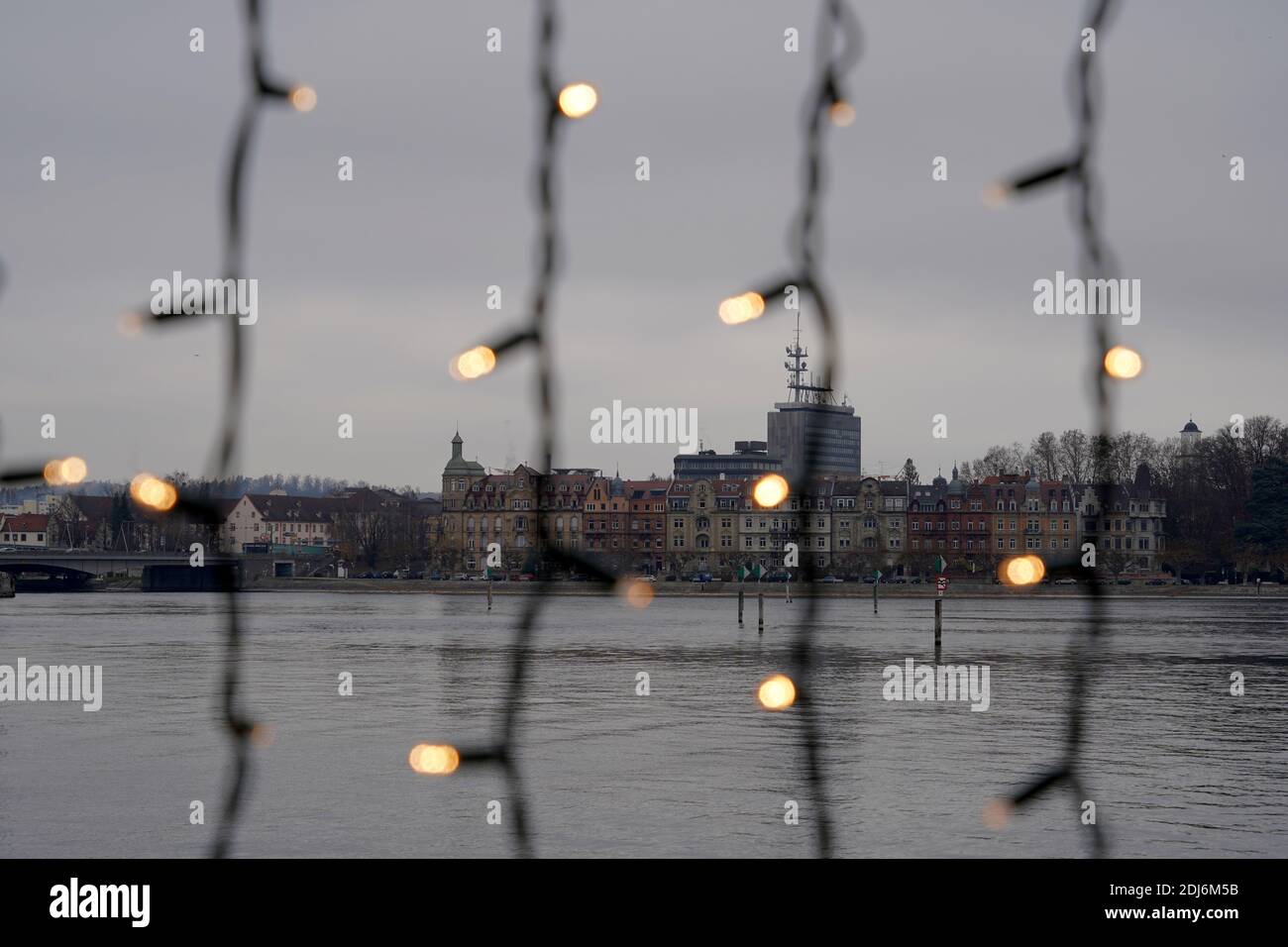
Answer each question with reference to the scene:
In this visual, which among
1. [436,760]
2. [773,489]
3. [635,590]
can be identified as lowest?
[436,760]

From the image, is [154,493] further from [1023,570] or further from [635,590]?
[1023,570]

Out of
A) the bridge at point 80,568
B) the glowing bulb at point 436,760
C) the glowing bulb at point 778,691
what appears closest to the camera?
the glowing bulb at point 436,760

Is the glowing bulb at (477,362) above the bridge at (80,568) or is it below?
Answer: above

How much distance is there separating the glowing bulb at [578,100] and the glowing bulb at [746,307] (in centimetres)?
33

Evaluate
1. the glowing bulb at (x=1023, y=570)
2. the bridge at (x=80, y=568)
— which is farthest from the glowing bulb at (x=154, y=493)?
the bridge at (x=80, y=568)

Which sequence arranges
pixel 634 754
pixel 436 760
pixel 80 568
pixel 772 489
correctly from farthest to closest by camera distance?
1. pixel 80 568
2. pixel 634 754
3. pixel 772 489
4. pixel 436 760

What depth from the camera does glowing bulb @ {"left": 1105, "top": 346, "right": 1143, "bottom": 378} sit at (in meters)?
2.24

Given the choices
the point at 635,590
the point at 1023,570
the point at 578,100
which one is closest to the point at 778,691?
the point at 635,590

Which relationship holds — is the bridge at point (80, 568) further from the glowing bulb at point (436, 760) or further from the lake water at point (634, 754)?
the glowing bulb at point (436, 760)

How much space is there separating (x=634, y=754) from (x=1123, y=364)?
123ft

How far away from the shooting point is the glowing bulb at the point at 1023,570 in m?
2.31

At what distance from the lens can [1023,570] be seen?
7.62 feet
